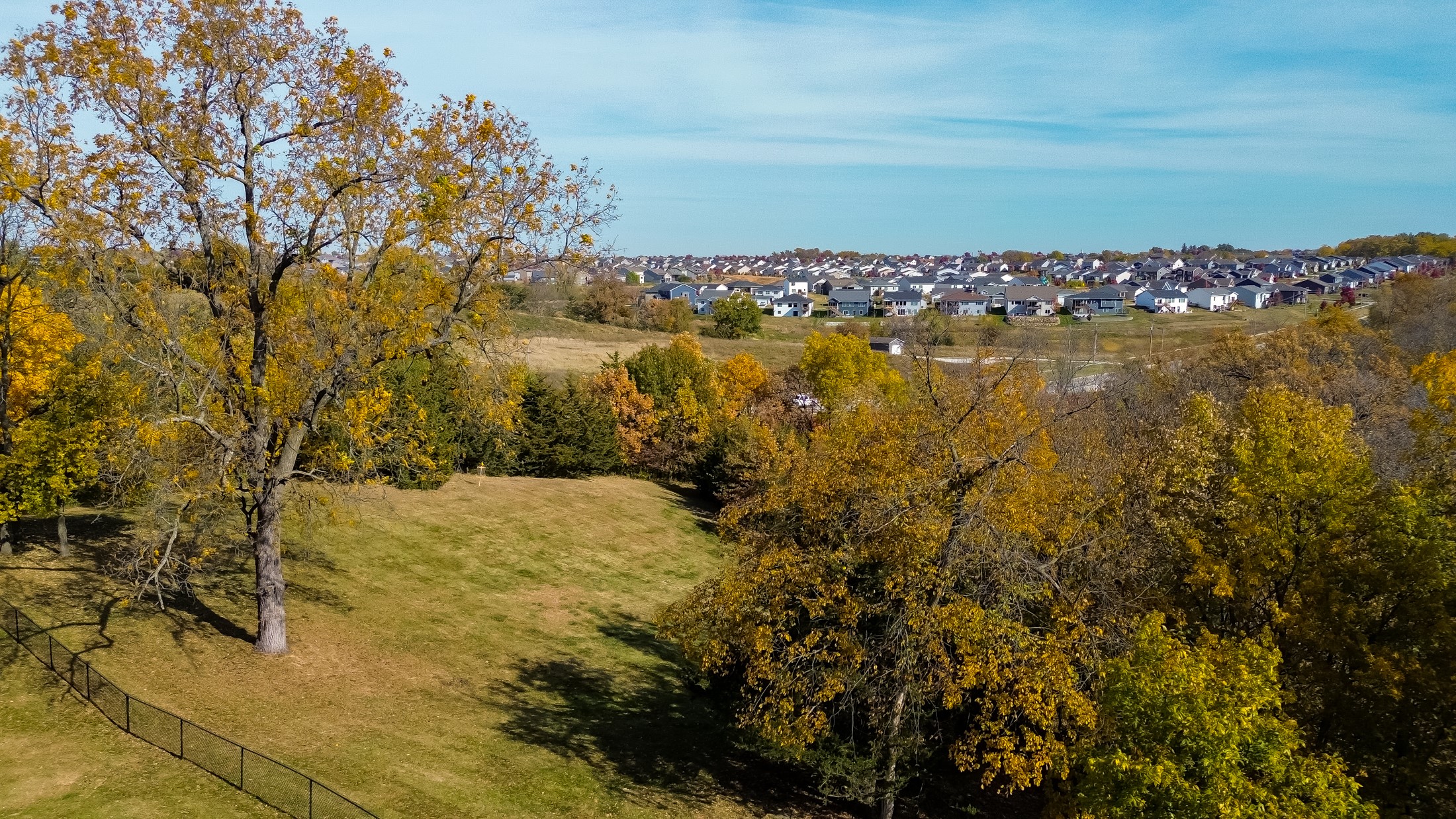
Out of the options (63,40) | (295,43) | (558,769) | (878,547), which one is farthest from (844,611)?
(63,40)

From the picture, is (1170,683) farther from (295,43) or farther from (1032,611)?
(295,43)

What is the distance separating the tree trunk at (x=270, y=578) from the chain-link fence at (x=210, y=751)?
368cm

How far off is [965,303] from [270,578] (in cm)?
15466

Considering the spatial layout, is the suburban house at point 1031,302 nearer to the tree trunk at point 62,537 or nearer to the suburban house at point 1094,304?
the suburban house at point 1094,304

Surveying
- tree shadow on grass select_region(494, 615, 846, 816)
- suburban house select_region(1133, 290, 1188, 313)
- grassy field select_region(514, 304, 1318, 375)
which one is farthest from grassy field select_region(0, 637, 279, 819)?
suburban house select_region(1133, 290, 1188, 313)

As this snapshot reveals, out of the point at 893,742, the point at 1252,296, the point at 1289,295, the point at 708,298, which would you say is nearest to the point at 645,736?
the point at 893,742

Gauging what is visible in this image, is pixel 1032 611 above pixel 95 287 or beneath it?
beneath

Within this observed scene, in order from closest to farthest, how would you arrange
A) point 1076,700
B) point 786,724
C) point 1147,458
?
point 1076,700 → point 786,724 → point 1147,458

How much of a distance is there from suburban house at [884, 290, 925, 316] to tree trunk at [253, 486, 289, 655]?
14476cm

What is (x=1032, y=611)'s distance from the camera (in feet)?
62.9

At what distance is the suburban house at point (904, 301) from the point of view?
164000 mm

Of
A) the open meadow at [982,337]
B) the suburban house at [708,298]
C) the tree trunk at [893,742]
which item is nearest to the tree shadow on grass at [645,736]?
the tree trunk at [893,742]

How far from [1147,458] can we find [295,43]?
24.0 meters

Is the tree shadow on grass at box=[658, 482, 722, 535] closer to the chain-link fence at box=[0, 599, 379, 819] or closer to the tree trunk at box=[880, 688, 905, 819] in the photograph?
the tree trunk at box=[880, 688, 905, 819]
